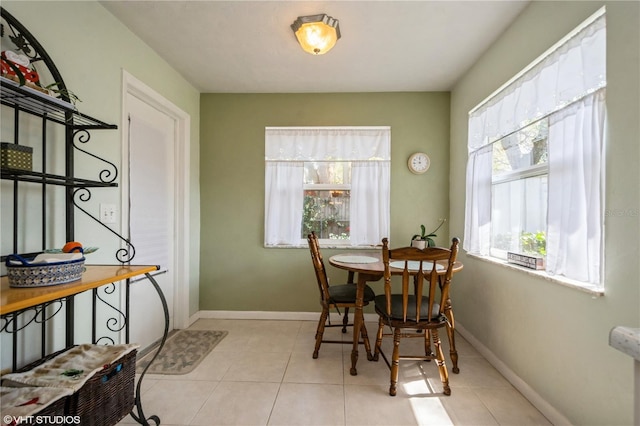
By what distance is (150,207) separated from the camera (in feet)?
7.90

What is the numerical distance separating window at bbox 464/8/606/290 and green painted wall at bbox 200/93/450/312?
2.49 feet

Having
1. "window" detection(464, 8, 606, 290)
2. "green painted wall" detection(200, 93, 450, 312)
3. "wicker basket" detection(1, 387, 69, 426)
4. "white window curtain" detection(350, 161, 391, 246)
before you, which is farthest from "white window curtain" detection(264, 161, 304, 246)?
"wicker basket" detection(1, 387, 69, 426)

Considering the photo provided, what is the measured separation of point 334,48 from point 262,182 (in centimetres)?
152

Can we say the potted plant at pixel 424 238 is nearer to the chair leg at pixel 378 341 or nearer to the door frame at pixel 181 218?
the chair leg at pixel 378 341

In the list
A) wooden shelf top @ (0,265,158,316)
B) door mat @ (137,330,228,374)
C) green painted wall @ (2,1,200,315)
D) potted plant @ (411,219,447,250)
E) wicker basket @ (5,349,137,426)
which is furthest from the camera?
potted plant @ (411,219,447,250)

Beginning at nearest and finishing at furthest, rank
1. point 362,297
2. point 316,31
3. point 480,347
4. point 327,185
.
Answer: point 316,31 < point 362,297 < point 480,347 < point 327,185

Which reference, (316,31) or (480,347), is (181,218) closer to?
(316,31)

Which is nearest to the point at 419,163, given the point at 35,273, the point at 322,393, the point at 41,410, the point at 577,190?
the point at 577,190

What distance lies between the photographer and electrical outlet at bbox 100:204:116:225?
1.75 m

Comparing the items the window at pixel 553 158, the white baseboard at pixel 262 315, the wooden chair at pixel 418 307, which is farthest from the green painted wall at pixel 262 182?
the wooden chair at pixel 418 307

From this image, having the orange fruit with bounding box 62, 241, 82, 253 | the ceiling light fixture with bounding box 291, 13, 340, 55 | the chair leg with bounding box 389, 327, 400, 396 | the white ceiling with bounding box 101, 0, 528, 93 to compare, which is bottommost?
the chair leg with bounding box 389, 327, 400, 396

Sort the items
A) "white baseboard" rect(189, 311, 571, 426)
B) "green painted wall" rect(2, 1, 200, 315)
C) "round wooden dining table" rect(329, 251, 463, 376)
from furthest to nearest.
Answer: "round wooden dining table" rect(329, 251, 463, 376), "white baseboard" rect(189, 311, 571, 426), "green painted wall" rect(2, 1, 200, 315)

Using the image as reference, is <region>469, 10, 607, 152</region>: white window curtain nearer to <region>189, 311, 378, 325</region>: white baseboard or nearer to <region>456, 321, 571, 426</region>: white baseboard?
<region>456, 321, 571, 426</region>: white baseboard

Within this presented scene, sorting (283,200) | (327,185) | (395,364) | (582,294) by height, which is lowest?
(395,364)
